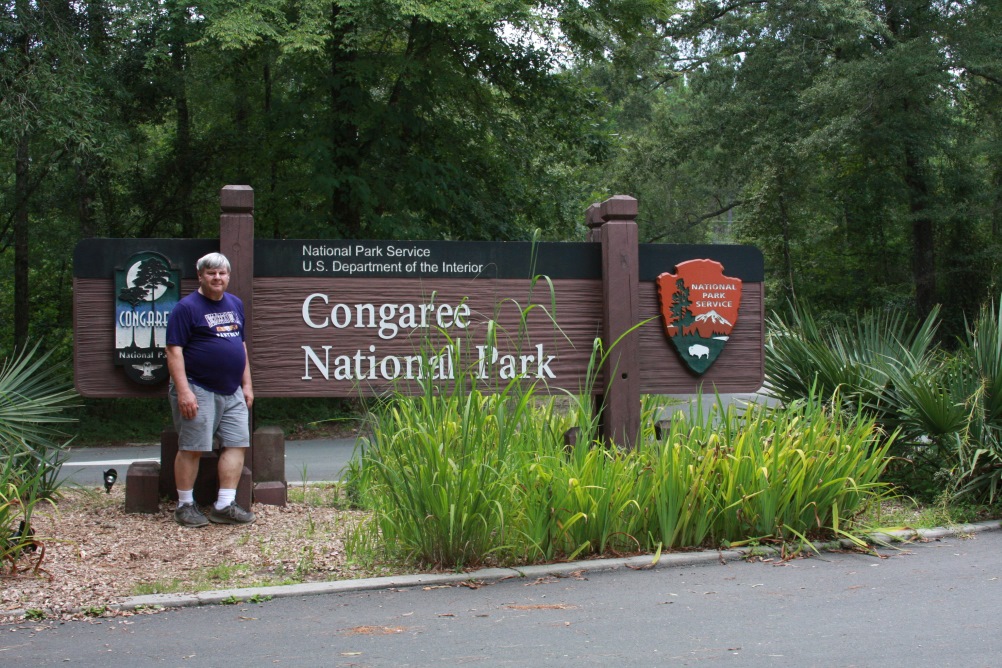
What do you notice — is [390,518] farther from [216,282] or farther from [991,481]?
[991,481]

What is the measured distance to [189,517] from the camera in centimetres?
600

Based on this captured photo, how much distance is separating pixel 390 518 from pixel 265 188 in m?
12.7

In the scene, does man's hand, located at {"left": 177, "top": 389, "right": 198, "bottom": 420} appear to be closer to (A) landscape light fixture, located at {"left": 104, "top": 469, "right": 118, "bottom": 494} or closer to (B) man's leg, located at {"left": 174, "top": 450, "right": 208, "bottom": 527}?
(B) man's leg, located at {"left": 174, "top": 450, "right": 208, "bottom": 527}

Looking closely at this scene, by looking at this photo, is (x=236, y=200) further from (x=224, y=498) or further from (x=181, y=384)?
(x=224, y=498)

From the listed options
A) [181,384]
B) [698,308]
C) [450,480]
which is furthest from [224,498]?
[698,308]

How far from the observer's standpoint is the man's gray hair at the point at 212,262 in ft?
19.2

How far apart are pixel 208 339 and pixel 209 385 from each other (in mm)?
282

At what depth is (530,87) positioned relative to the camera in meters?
16.0

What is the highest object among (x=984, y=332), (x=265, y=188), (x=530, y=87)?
(x=530, y=87)

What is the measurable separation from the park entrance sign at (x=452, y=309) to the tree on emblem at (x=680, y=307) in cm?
1

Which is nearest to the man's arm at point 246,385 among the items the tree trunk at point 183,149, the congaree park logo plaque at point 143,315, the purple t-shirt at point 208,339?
the purple t-shirt at point 208,339

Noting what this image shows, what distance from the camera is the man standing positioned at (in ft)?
19.2

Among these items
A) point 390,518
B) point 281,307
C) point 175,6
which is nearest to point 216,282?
point 281,307

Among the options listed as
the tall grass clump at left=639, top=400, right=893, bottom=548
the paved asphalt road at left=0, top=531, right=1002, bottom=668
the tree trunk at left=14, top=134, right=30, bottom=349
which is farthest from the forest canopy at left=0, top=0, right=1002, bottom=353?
the paved asphalt road at left=0, top=531, right=1002, bottom=668
